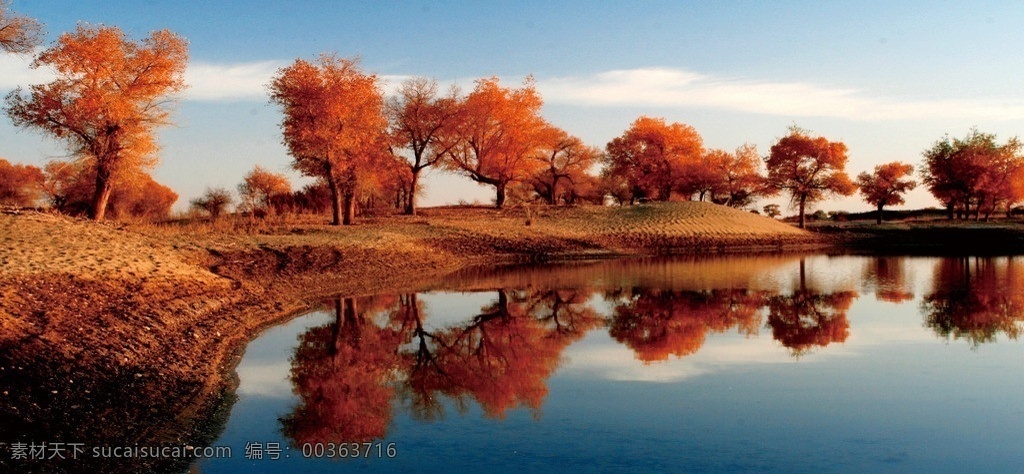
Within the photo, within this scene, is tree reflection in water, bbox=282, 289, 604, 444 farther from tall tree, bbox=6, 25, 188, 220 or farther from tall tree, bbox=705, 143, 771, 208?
tall tree, bbox=705, 143, 771, 208

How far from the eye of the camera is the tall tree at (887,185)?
73500 mm

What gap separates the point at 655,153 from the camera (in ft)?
236

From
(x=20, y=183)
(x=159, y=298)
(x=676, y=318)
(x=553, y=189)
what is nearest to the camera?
(x=159, y=298)

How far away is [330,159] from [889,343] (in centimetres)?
3045

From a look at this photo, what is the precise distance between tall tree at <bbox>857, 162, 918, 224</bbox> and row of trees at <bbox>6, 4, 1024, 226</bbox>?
119mm

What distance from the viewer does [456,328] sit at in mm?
17578

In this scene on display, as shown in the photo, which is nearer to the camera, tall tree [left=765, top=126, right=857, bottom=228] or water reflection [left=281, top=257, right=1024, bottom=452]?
water reflection [left=281, top=257, right=1024, bottom=452]

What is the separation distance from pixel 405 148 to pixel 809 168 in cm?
3405

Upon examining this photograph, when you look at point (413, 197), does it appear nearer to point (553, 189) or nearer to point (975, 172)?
point (553, 189)

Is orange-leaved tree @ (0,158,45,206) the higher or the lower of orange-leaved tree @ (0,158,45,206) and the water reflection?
the higher

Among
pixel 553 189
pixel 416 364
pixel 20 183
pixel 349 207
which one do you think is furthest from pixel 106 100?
pixel 20 183

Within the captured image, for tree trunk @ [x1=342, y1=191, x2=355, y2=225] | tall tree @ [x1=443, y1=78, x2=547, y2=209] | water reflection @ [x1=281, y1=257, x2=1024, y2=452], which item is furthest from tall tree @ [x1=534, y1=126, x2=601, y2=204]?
water reflection @ [x1=281, y1=257, x2=1024, y2=452]

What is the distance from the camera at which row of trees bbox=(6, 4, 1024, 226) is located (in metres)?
31.4

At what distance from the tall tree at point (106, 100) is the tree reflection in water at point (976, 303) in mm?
28699
